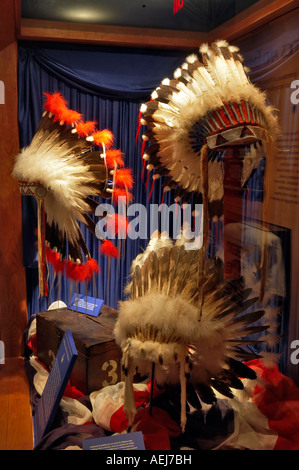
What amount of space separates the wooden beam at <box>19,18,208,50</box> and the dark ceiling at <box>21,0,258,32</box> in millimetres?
30

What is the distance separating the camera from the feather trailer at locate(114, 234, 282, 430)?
1.36m

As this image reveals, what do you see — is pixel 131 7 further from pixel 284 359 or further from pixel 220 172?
pixel 284 359

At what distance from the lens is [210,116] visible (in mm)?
1323

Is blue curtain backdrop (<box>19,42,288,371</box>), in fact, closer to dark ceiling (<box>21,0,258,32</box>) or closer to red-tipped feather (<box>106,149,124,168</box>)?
red-tipped feather (<box>106,149,124,168</box>)

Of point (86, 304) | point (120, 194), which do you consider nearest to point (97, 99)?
point (120, 194)

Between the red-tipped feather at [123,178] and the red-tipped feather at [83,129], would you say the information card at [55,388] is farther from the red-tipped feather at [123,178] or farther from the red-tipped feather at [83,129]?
the red-tipped feather at [83,129]

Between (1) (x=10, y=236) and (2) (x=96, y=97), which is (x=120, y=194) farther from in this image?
(1) (x=10, y=236)

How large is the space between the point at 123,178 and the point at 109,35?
0.59m

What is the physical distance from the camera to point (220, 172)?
1.51 m

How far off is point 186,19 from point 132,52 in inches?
15.5

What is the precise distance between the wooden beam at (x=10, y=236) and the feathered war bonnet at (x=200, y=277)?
103 cm
